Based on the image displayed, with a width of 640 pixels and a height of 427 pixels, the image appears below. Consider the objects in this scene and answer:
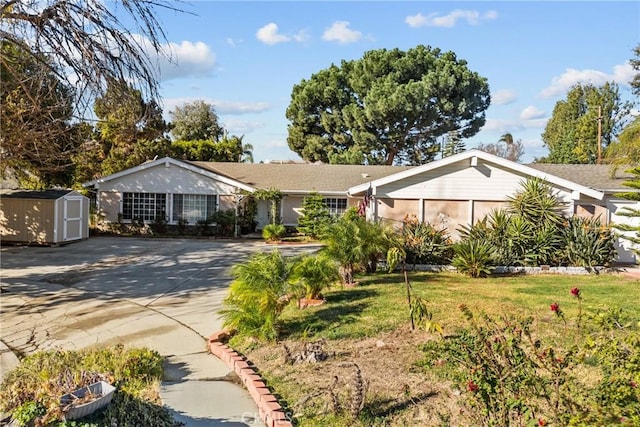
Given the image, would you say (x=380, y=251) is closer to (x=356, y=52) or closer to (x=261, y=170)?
(x=261, y=170)

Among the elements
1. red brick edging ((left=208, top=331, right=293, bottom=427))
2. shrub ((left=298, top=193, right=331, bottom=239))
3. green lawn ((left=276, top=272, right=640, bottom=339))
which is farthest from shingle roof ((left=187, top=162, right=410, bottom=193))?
red brick edging ((left=208, top=331, right=293, bottom=427))

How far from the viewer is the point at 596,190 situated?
15.9 m

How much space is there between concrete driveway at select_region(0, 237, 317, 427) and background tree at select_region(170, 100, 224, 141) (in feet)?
109

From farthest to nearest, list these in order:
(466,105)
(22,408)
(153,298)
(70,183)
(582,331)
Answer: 1. (466,105)
2. (70,183)
3. (153,298)
4. (582,331)
5. (22,408)

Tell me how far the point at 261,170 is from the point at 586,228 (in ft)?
60.8

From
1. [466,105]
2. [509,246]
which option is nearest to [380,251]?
[509,246]

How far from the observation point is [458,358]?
3998 millimetres

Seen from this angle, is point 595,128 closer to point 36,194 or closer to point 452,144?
point 452,144

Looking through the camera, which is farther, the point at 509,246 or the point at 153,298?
the point at 509,246

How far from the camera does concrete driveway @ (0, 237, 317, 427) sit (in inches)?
209

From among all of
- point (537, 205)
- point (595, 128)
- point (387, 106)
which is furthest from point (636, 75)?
point (537, 205)

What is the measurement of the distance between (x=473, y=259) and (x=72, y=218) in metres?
16.9

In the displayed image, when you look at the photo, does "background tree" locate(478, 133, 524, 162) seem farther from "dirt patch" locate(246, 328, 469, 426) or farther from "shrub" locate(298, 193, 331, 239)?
"dirt patch" locate(246, 328, 469, 426)

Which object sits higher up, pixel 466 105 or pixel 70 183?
pixel 466 105
